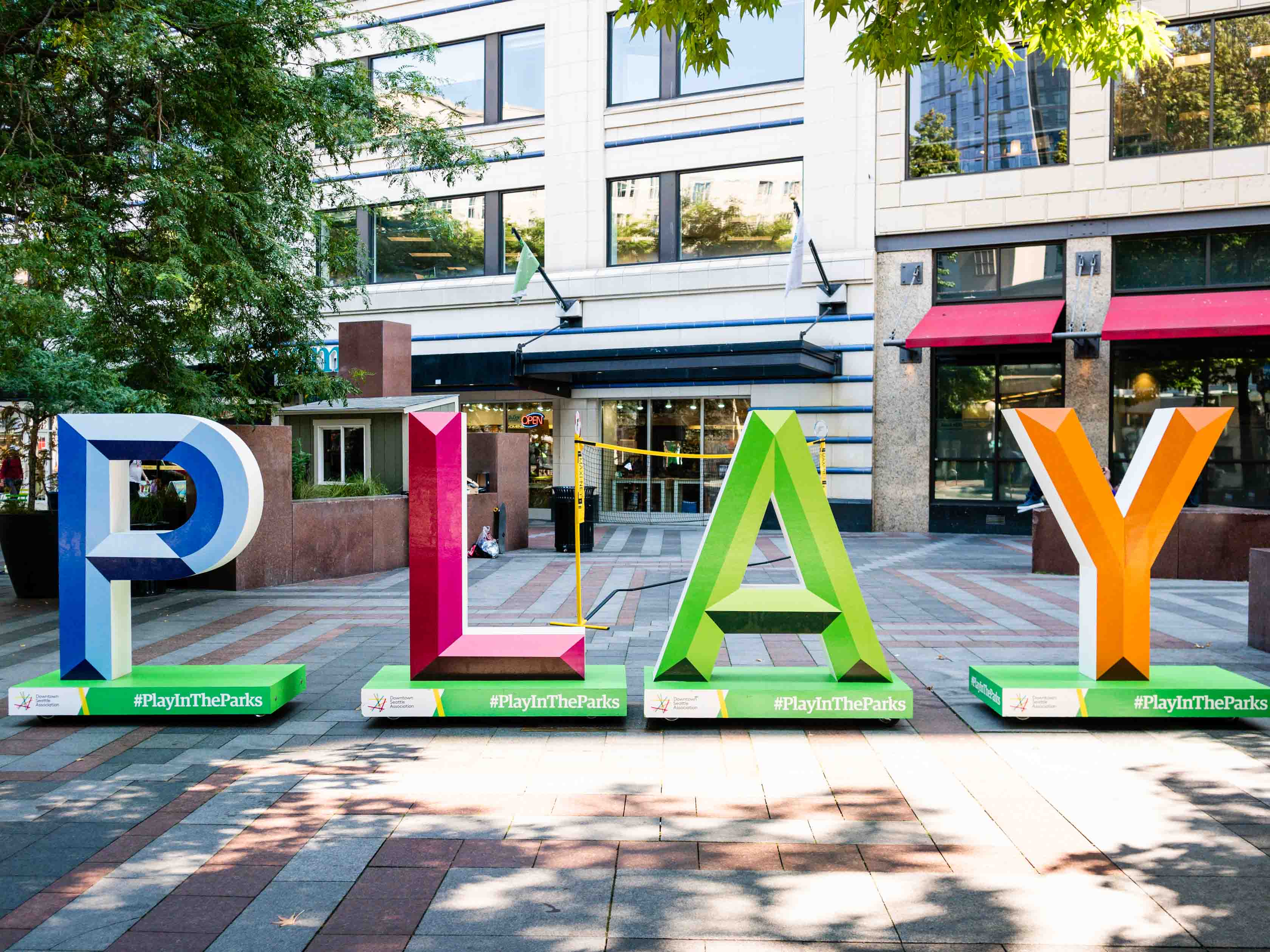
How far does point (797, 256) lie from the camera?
19.0 m

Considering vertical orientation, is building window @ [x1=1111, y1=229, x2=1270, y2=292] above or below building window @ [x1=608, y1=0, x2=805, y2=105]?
below

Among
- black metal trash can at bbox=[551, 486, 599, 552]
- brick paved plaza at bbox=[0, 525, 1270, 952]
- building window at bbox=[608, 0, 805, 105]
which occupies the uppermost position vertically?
building window at bbox=[608, 0, 805, 105]

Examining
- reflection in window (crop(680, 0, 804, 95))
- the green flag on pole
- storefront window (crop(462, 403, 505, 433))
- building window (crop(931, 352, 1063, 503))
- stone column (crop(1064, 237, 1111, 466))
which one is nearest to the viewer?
stone column (crop(1064, 237, 1111, 466))

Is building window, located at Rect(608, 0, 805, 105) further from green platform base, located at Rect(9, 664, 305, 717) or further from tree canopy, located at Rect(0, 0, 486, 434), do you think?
green platform base, located at Rect(9, 664, 305, 717)

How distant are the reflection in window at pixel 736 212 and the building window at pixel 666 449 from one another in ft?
11.6

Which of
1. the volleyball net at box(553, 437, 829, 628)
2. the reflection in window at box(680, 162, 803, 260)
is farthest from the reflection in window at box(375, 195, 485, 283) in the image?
the volleyball net at box(553, 437, 829, 628)

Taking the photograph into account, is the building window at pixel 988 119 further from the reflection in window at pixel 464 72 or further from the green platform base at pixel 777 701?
the green platform base at pixel 777 701

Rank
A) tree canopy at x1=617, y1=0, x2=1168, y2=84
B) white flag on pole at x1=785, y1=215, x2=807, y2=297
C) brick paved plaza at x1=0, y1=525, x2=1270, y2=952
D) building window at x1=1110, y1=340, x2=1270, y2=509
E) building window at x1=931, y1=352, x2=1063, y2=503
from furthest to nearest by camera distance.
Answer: building window at x1=931, y1=352, x2=1063, y2=503 → white flag on pole at x1=785, y1=215, x2=807, y2=297 → building window at x1=1110, y1=340, x2=1270, y2=509 → tree canopy at x1=617, y1=0, x2=1168, y2=84 → brick paved plaza at x1=0, y1=525, x2=1270, y2=952

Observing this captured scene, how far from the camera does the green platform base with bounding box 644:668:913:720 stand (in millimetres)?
6312

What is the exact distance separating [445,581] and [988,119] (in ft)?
58.5

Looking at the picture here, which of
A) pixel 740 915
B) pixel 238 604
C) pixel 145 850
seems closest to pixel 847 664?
pixel 740 915

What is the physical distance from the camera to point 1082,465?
255 inches

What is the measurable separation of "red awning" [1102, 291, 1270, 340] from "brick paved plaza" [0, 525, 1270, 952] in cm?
1130

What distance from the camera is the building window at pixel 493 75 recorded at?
77.6 ft
